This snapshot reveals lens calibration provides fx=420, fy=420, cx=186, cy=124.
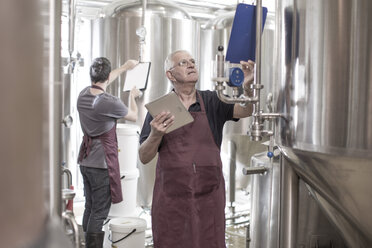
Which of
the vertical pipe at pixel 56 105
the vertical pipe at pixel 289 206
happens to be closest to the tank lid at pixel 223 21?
the vertical pipe at pixel 289 206

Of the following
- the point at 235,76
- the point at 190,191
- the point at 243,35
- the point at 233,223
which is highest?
the point at 243,35

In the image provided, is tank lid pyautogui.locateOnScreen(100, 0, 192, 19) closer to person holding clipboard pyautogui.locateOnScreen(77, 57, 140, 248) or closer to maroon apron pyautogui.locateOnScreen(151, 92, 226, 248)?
person holding clipboard pyautogui.locateOnScreen(77, 57, 140, 248)

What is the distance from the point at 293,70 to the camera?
1.57 m

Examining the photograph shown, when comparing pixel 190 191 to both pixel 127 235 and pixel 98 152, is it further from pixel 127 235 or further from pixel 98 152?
pixel 98 152

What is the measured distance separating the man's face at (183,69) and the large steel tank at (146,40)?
175cm

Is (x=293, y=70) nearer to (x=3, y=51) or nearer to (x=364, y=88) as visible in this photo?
(x=364, y=88)

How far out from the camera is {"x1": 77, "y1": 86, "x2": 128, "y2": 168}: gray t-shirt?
2.76 meters

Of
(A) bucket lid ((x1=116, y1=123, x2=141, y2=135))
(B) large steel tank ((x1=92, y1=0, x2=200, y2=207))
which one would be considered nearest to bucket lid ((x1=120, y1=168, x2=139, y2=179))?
(A) bucket lid ((x1=116, y1=123, x2=141, y2=135))

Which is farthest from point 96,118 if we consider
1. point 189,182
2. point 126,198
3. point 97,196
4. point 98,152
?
point 189,182

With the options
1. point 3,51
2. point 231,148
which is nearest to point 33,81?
point 3,51

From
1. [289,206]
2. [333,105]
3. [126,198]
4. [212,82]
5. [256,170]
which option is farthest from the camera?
[212,82]

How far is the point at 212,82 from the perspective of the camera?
431cm

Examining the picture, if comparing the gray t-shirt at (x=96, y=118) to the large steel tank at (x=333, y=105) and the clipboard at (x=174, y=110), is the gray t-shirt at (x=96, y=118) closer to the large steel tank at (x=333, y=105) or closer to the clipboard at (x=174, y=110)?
the clipboard at (x=174, y=110)

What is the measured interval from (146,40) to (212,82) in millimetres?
877
